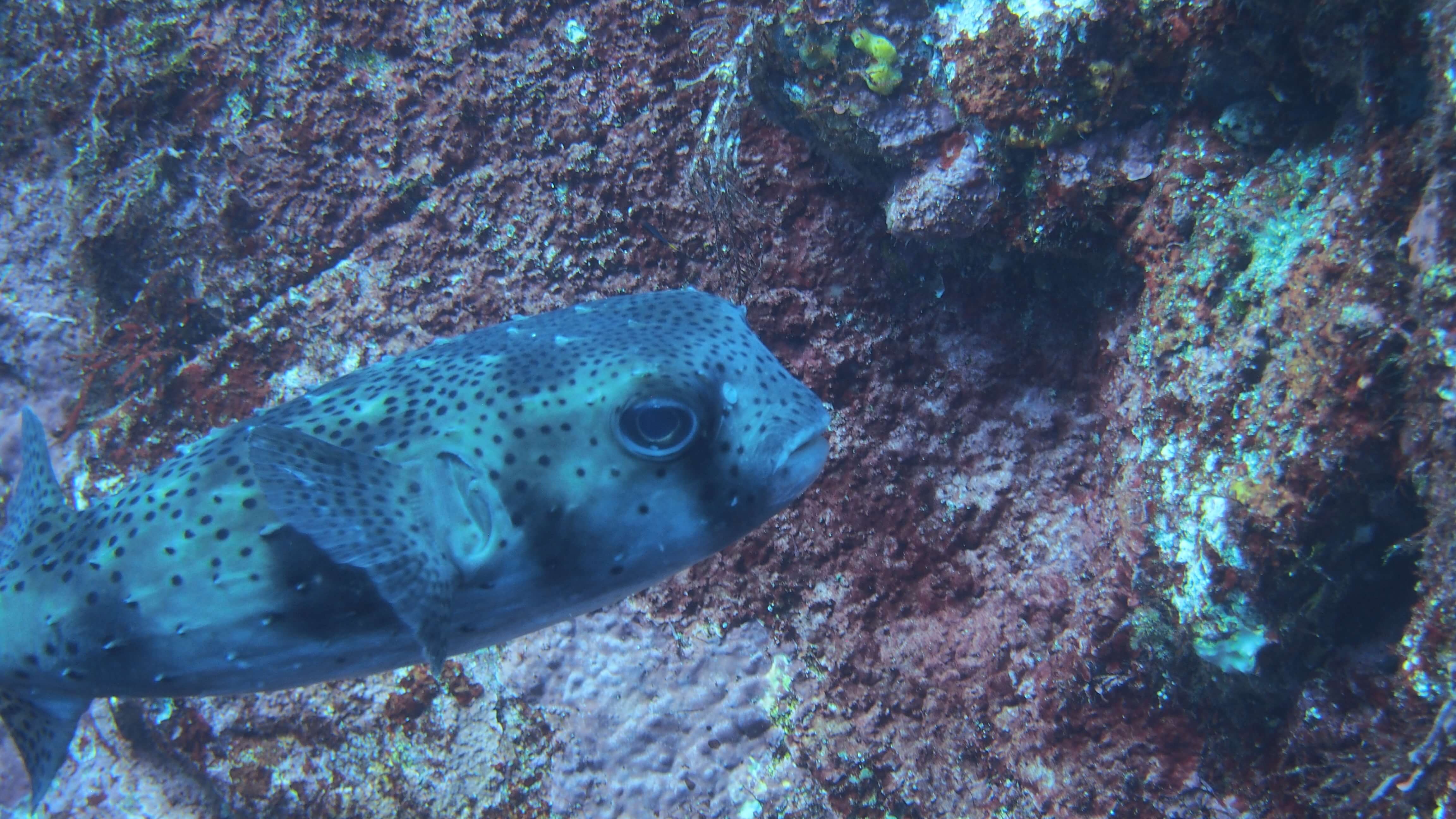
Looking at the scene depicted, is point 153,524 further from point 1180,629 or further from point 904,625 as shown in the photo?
point 1180,629

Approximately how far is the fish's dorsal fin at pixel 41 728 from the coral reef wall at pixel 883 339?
43.9 inches

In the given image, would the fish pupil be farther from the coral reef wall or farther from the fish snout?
the coral reef wall

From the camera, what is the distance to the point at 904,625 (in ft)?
9.34

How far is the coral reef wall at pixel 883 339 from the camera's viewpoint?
A: 181 centimetres

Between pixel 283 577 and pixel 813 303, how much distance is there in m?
2.26

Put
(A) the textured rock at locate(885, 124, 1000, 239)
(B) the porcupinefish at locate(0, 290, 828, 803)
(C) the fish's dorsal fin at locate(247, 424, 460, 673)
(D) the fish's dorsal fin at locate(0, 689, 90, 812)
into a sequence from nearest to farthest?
(C) the fish's dorsal fin at locate(247, 424, 460, 673), (B) the porcupinefish at locate(0, 290, 828, 803), (D) the fish's dorsal fin at locate(0, 689, 90, 812), (A) the textured rock at locate(885, 124, 1000, 239)

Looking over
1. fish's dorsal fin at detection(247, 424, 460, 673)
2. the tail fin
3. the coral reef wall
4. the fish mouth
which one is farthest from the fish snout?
the tail fin

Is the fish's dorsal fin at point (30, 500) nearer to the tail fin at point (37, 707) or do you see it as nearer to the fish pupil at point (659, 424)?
the tail fin at point (37, 707)

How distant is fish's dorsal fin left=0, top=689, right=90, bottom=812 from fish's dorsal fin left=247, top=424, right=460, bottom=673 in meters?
1.35

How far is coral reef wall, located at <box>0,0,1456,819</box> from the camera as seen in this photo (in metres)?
1.81

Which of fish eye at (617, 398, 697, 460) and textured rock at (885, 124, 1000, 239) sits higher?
textured rock at (885, 124, 1000, 239)

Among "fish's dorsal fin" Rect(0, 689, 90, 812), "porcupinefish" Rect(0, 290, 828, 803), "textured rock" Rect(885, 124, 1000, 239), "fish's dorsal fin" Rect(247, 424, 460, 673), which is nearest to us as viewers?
"fish's dorsal fin" Rect(247, 424, 460, 673)

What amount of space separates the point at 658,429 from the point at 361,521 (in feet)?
2.55

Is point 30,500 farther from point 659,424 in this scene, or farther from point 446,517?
point 659,424
